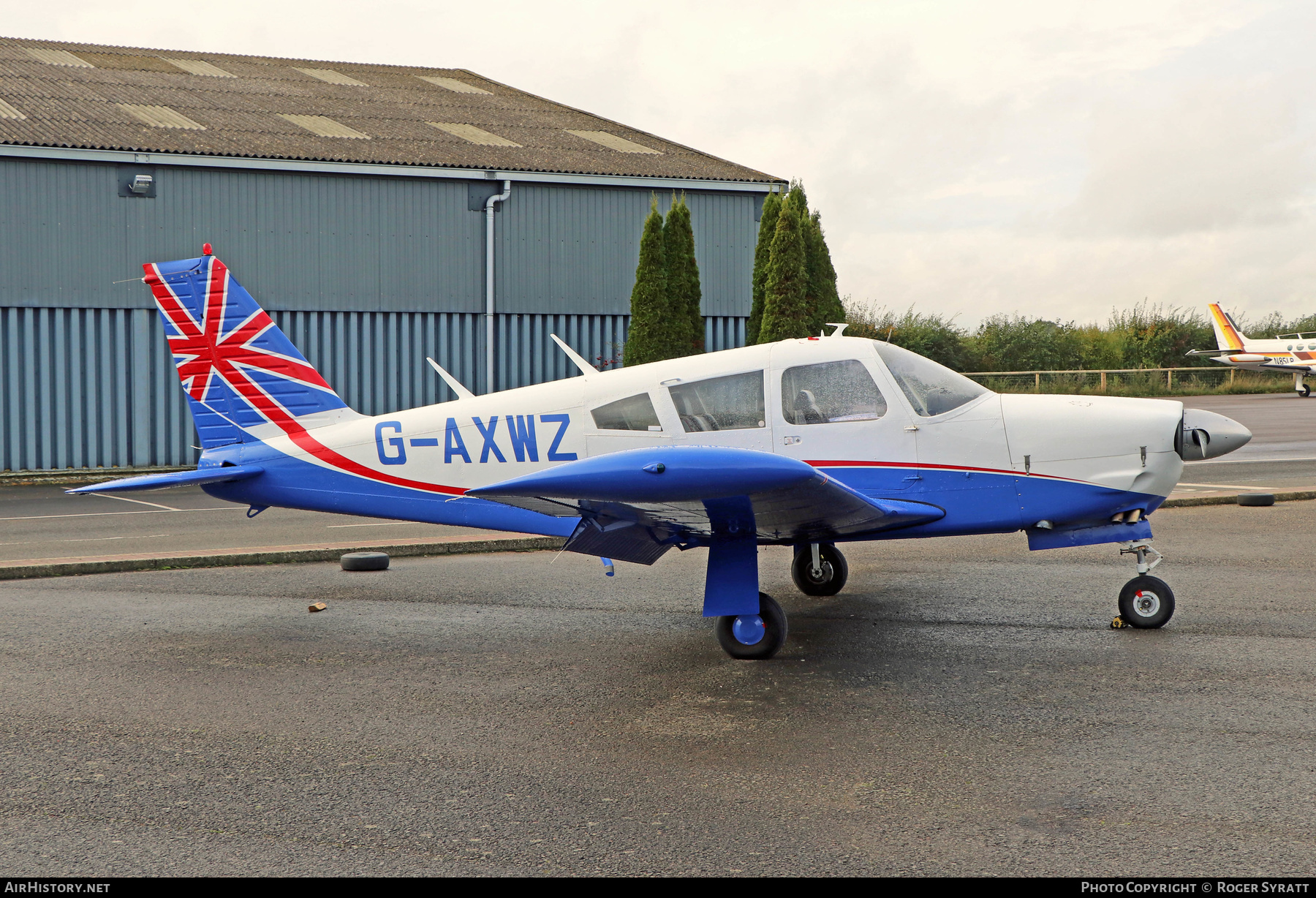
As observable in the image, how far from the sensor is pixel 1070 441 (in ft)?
24.1

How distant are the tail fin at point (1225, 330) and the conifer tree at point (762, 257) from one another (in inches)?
1135

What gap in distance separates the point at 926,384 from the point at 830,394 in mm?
657

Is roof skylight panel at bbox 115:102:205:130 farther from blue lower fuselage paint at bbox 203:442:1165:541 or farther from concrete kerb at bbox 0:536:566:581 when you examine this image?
blue lower fuselage paint at bbox 203:442:1165:541

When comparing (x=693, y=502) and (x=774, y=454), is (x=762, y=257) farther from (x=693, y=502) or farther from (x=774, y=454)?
(x=693, y=502)

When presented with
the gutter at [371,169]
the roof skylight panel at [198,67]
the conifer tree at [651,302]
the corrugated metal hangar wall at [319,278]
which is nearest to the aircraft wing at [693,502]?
the conifer tree at [651,302]

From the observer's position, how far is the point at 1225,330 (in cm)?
4572

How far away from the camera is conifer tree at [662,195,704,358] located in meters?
22.7

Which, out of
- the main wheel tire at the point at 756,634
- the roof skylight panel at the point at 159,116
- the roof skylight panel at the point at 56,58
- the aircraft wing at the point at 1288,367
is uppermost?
the roof skylight panel at the point at 56,58

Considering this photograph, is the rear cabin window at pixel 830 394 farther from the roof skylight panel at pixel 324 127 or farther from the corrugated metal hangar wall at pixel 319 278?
the roof skylight panel at pixel 324 127

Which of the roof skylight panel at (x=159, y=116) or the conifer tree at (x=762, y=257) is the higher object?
the roof skylight panel at (x=159, y=116)

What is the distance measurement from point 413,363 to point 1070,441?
55.4 ft

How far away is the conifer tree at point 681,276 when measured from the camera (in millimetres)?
22688

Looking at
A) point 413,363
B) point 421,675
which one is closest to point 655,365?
point 421,675

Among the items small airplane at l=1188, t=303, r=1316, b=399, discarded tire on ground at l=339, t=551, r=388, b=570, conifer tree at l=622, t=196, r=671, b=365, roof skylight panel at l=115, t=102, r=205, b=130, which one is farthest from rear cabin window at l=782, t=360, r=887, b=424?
small airplane at l=1188, t=303, r=1316, b=399
